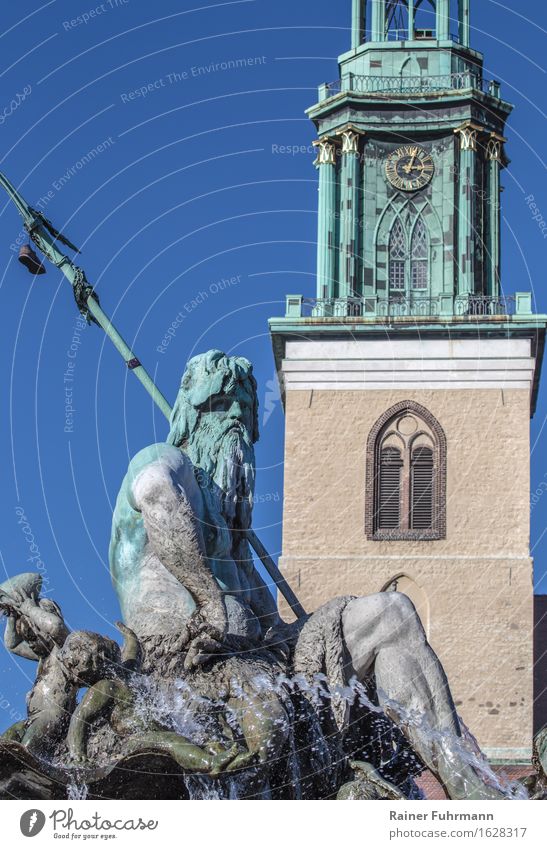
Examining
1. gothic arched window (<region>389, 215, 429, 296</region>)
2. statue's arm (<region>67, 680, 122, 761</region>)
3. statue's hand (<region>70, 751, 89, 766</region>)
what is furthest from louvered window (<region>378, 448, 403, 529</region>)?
statue's hand (<region>70, 751, 89, 766</region>)

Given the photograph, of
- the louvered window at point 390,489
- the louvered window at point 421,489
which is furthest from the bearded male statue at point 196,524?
the louvered window at point 390,489

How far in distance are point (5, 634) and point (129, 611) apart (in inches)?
23.3

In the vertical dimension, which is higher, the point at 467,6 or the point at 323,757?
the point at 467,6

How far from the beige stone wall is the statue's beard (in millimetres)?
46806

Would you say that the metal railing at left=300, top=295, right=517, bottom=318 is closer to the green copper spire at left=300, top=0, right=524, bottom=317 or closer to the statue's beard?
the green copper spire at left=300, top=0, right=524, bottom=317

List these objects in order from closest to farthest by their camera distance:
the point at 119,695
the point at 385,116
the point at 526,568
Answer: the point at 119,695
the point at 526,568
the point at 385,116

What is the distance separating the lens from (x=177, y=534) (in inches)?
408

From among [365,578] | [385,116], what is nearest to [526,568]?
[365,578]

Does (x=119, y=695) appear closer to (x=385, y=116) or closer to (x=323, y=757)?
(x=323, y=757)

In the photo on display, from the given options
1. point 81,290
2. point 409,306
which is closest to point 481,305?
point 409,306

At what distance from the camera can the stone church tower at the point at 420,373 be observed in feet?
197

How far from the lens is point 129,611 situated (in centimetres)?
1066

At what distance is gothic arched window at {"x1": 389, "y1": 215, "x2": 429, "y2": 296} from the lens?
6303 centimetres

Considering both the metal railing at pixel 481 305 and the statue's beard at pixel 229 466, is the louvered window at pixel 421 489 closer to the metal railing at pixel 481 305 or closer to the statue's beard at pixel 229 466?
the metal railing at pixel 481 305
